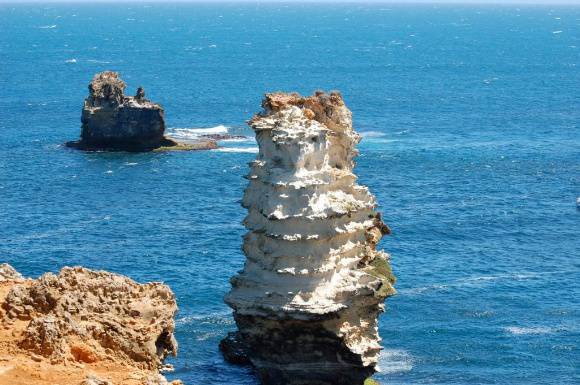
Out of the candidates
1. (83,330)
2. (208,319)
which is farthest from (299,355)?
(83,330)

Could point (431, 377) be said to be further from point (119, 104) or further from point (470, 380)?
point (119, 104)

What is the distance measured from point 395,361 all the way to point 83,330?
32.1 meters

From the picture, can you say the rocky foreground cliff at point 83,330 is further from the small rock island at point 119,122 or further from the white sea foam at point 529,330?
the small rock island at point 119,122

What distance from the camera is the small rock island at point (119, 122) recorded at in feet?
448

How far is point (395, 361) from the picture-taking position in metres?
67.1

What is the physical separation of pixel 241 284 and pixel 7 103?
140 metres

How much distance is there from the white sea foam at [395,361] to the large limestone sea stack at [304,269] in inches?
383

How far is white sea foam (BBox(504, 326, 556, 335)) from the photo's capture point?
241ft

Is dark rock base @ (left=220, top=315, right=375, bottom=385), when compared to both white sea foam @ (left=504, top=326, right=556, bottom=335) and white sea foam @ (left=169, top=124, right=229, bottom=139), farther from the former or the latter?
white sea foam @ (left=169, top=124, right=229, bottom=139)

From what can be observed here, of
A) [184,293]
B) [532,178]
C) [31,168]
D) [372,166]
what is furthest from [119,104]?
[184,293]

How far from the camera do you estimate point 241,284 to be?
55344 millimetres

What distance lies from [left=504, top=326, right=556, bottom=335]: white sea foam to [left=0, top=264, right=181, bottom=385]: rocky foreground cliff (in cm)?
3470

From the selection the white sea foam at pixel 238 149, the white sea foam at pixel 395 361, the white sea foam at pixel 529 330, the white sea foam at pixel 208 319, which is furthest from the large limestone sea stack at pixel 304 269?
the white sea foam at pixel 238 149

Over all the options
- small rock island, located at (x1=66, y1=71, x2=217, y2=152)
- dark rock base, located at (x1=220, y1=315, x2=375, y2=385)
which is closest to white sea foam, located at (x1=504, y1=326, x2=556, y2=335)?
dark rock base, located at (x1=220, y1=315, x2=375, y2=385)
